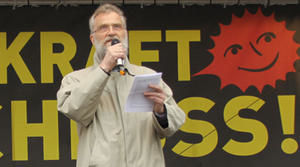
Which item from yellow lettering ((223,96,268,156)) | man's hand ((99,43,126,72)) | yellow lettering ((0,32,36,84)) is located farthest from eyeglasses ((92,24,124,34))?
yellow lettering ((223,96,268,156))

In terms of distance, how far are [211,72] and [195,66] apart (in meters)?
0.15

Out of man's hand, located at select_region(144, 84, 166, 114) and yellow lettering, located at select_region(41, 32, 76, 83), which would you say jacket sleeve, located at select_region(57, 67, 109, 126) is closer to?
man's hand, located at select_region(144, 84, 166, 114)

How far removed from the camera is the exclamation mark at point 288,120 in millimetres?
4125

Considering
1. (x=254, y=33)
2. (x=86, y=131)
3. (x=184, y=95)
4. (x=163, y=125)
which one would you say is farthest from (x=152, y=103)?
(x=254, y=33)

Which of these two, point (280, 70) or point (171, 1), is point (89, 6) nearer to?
point (171, 1)

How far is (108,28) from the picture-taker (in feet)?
6.93

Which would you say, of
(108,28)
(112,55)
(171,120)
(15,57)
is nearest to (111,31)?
(108,28)

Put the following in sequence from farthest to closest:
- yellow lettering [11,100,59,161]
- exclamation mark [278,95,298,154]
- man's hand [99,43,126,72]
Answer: exclamation mark [278,95,298,154] → yellow lettering [11,100,59,161] → man's hand [99,43,126,72]

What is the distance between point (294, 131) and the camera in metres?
4.13

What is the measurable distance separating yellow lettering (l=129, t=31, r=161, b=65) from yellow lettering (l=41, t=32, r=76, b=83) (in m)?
0.50

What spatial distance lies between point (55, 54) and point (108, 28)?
2.05 meters

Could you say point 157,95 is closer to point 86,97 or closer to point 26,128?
point 86,97

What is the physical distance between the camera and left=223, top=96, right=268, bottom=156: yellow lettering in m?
4.11

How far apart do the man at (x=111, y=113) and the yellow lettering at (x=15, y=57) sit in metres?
1.96
